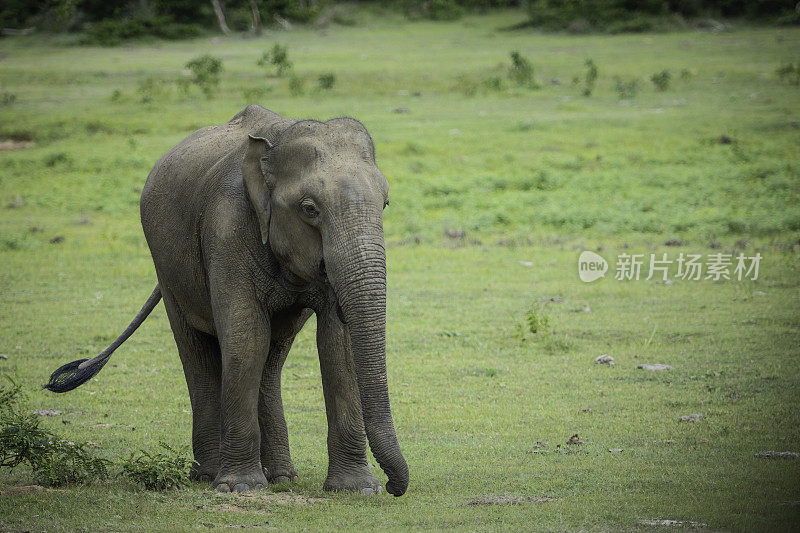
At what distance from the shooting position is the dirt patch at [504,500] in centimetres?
739

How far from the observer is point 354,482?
7.64 metres

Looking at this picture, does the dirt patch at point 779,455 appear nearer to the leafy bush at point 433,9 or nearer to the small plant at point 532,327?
the small plant at point 532,327

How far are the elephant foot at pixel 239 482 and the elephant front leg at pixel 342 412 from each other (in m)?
0.48

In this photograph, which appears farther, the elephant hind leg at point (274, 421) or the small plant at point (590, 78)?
the small plant at point (590, 78)

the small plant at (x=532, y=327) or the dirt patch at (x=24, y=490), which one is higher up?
the dirt patch at (x=24, y=490)

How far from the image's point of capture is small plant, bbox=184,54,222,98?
32606 millimetres

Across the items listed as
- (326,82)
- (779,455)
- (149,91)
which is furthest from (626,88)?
(779,455)

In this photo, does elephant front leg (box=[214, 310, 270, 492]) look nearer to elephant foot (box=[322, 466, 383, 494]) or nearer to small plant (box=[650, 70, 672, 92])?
elephant foot (box=[322, 466, 383, 494])

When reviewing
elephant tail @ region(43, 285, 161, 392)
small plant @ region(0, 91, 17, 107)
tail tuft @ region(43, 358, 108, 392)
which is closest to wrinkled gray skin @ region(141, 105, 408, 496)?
elephant tail @ region(43, 285, 161, 392)

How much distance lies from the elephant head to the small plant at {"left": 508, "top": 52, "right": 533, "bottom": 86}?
26.3 meters

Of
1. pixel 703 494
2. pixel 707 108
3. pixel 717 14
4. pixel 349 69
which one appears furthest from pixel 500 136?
pixel 717 14

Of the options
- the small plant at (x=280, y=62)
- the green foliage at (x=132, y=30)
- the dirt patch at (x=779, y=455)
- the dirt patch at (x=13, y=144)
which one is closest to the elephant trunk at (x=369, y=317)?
the dirt patch at (x=779, y=455)

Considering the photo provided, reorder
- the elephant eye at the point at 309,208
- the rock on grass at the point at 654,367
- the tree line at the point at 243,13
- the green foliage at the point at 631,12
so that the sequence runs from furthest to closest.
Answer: the green foliage at the point at 631,12 → the tree line at the point at 243,13 → the rock on grass at the point at 654,367 → the elephant eye at the point at 309,208

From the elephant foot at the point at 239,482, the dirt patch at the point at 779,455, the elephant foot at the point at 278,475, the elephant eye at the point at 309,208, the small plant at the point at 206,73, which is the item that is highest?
the elephant eye at the point at 309,208
